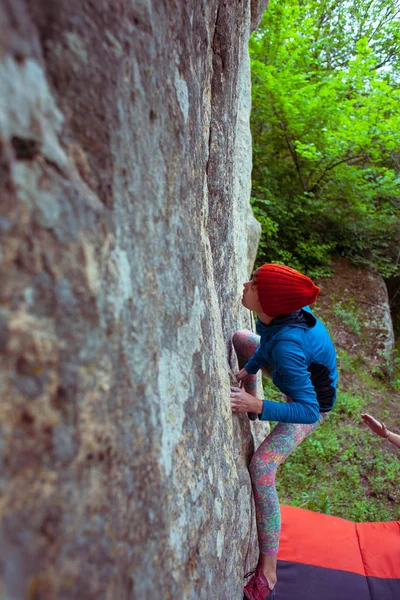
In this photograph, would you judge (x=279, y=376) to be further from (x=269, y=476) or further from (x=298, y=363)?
(x=269, y=476)

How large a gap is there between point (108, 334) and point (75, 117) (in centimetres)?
47

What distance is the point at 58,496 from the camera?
75cm

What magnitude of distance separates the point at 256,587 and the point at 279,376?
43.7 inches

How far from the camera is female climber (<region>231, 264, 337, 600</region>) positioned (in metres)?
2.01

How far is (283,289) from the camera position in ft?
6.83

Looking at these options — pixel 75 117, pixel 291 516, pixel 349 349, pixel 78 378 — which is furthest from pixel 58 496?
pixel 349 349

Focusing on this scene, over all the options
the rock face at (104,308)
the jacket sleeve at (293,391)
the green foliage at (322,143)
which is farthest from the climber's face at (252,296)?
the green foliage at (322,143)

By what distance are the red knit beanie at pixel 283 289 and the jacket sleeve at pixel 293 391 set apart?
0.19m

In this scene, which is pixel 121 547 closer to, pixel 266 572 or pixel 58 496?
pixel 58 496

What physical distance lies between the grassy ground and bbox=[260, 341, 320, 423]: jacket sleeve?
8.44 feet

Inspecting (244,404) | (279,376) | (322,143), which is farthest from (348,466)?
(322,143)

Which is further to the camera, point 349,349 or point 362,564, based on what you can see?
point 349,349

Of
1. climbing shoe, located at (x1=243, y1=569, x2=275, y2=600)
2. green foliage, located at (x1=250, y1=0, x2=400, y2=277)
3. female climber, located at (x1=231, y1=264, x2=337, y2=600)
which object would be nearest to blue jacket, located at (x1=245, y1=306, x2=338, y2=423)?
female climber, located at (x1=231, y1=264, x2=337, y2=600)

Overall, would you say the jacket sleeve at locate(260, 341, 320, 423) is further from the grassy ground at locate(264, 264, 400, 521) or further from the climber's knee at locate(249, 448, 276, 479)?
the grassy ground at locate(264, 264, 400, 521)
